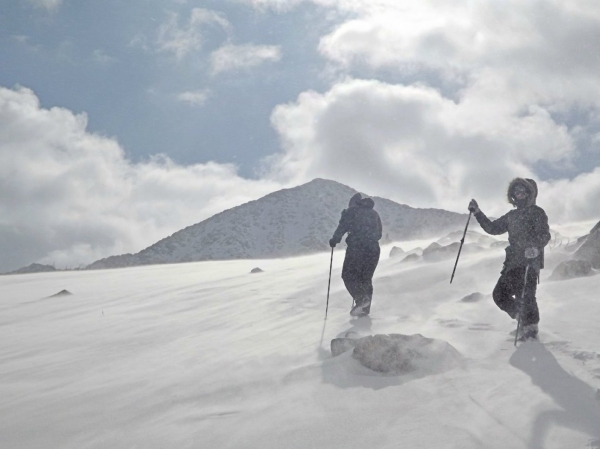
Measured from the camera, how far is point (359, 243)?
6.98m

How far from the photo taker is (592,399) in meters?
2.58

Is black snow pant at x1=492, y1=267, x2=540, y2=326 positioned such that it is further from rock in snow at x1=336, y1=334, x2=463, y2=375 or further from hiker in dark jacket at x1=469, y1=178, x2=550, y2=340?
rock in snow at x1=336, y1=334, x2=463, y2=375

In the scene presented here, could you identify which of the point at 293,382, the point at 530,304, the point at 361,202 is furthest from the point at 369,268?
the point at 293,382

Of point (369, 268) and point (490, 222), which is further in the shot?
point (369, 268)

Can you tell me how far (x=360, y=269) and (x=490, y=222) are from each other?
2.04 metres

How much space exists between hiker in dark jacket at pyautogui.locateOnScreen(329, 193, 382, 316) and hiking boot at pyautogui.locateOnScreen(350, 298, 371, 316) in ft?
0.62

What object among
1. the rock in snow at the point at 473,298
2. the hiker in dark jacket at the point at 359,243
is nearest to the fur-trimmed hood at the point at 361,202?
the hiker in dark jacket at the point at 359,243

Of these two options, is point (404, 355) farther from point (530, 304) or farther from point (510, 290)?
point (510, 290)

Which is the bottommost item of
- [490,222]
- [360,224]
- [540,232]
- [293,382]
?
[293,382]

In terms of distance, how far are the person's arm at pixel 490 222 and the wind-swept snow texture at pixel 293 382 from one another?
0.95 metres

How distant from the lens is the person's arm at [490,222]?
16.9 ft

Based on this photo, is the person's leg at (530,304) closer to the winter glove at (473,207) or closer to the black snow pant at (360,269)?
the winter glove at (473,207)

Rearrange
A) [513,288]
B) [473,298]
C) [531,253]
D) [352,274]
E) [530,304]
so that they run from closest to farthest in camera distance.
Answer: [530,304], [531,253], [513,288], [473,298], [352,274]

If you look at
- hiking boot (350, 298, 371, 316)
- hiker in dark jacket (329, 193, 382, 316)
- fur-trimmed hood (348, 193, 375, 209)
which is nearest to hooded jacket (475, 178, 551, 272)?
hiking boot (350, 298, 371, 316)
